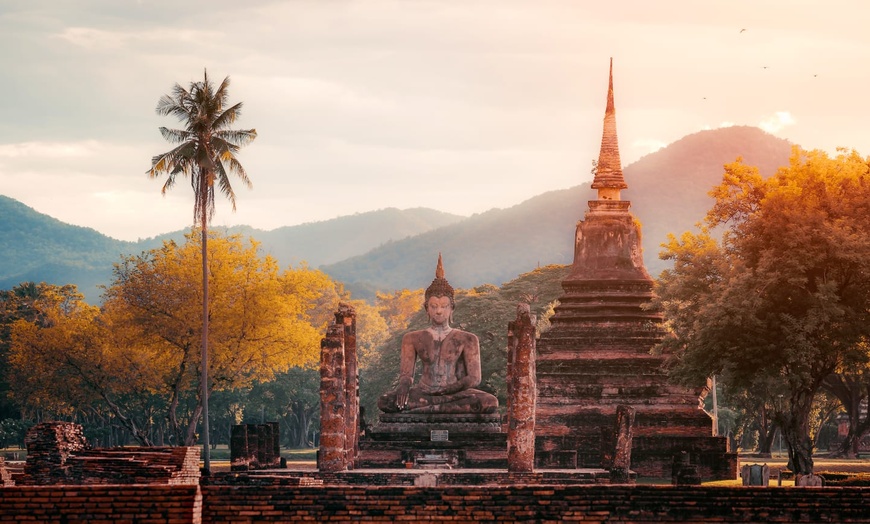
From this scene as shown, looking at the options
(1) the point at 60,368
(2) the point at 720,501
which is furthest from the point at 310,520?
(1) the point at 60,368

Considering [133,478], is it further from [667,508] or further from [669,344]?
[669,344]

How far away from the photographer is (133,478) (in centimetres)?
3061

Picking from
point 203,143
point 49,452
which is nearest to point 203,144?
point 203,143

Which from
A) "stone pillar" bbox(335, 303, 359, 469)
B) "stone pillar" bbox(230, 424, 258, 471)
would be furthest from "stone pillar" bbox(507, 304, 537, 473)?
"stone pillar" bbox(230, 424, 258, 471)

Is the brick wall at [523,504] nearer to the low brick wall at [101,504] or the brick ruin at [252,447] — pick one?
the low brick wall at [101,504]

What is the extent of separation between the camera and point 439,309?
49875 mm

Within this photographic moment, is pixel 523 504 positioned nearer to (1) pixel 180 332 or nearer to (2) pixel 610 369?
(2) pixel 610 369

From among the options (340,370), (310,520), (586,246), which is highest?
(586,246)

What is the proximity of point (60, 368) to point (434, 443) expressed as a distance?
125ft

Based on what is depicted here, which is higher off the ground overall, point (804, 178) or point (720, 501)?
point (804, 178)

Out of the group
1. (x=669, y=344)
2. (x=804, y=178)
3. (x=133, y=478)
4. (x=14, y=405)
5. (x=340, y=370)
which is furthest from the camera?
(x=14, y=405)

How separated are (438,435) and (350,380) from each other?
305 cm

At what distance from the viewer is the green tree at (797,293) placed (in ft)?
152

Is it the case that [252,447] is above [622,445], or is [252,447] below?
below
